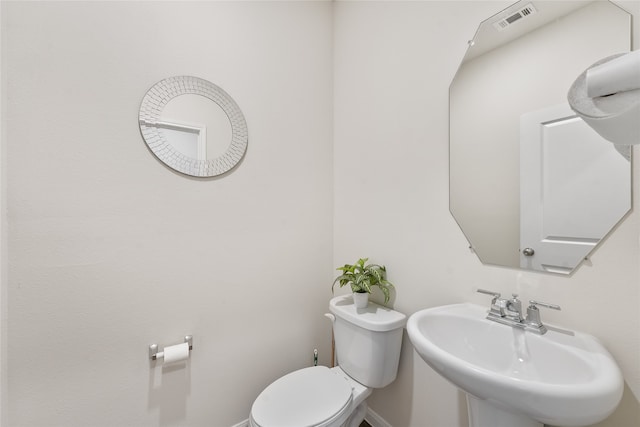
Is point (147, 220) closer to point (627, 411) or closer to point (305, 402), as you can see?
point (305, 402)

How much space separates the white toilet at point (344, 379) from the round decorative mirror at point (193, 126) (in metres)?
0.97

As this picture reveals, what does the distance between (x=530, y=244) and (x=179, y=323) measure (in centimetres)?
148

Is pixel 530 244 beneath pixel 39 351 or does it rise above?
above

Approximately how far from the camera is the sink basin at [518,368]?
0.56 metres

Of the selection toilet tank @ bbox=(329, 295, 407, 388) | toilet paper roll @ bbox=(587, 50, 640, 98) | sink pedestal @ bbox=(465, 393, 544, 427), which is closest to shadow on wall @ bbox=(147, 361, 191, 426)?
toilet tank @ bbox=(329, 295, 407, 388)

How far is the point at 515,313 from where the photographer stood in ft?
A: 2.93

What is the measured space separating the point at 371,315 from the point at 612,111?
108 cm

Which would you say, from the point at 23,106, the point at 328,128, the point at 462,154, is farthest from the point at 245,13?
the point at 462,154

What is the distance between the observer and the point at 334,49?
175 centimetres

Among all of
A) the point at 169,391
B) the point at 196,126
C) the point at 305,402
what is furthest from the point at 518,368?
the point at 196,126

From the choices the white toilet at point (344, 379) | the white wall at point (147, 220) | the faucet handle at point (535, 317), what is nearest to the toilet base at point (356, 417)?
the white toilet at point (344, 379)

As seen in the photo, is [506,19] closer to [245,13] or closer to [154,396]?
[245,13]

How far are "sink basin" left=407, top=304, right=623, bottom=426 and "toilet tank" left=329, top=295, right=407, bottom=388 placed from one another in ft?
0.95

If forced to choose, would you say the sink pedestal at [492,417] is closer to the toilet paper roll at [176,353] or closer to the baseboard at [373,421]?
the baseboard at [373,421]
